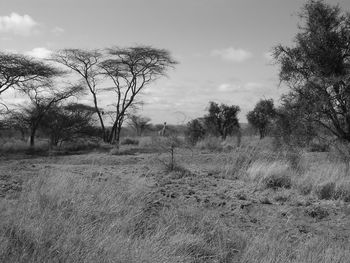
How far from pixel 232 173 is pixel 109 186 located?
165 inches

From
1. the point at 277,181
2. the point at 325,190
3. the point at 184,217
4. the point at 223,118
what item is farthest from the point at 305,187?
the point at 223,118

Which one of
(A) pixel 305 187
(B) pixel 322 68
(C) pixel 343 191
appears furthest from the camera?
(B) pixel 322 68

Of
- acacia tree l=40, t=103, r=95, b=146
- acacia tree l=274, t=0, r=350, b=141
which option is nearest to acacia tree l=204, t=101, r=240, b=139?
acacia tree l=40, t=103, r=95, b=146

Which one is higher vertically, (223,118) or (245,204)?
(223,118)

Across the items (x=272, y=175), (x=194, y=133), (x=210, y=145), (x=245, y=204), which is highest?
(x=194, y=133)

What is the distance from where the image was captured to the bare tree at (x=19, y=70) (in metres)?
20.1

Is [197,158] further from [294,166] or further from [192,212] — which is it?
[192,212]

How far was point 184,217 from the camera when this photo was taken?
573 cm

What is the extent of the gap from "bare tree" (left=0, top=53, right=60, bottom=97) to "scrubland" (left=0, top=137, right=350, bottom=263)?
508 inches

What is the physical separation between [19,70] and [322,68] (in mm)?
14346

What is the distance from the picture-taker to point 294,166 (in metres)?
10.2

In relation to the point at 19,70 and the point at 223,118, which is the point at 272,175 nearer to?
the point at 19,70

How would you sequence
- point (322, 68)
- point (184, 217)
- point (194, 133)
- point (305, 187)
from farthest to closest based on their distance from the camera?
point (194, 133)
point (322, 68)
point (305, 187)
point (184, 217)

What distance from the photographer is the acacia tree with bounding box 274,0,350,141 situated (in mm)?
11461
